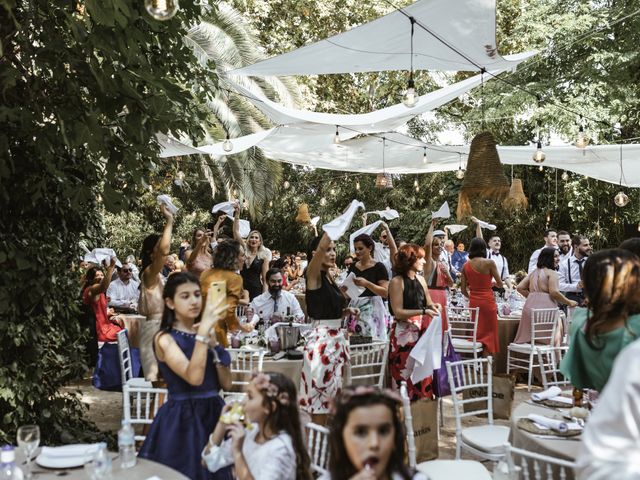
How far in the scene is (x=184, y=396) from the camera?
2816 millimetres

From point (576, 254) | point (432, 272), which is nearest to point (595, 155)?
point (576, 254)

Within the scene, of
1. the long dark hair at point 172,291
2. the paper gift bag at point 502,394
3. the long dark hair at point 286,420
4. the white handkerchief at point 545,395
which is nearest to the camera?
the long dark hair at point 286,420

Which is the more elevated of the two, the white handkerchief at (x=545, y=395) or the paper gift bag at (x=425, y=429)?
the white handkerchief at (x=545, y=395)

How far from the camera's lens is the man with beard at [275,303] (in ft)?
19.9

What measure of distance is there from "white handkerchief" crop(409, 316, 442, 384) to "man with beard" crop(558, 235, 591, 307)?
3.94 metres

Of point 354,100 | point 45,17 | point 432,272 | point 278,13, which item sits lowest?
point 432,272

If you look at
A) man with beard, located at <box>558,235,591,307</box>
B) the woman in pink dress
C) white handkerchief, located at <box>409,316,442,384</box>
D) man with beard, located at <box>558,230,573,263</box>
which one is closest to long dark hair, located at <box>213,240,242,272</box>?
white handkerchief, located at <box>409,316,442,384</box>

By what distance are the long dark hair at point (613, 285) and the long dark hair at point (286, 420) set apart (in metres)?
1.26

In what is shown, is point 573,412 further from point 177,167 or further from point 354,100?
point 354,100

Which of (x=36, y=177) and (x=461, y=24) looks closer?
(x=36, y=177)

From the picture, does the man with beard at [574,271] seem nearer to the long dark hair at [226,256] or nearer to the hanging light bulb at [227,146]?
the hanging light bulb at [227,146]

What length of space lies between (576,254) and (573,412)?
5.58 meters

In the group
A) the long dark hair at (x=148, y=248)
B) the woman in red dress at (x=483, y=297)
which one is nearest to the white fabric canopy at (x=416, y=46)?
the woman in red dress at (x=483, y=297)

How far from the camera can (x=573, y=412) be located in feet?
10.4
